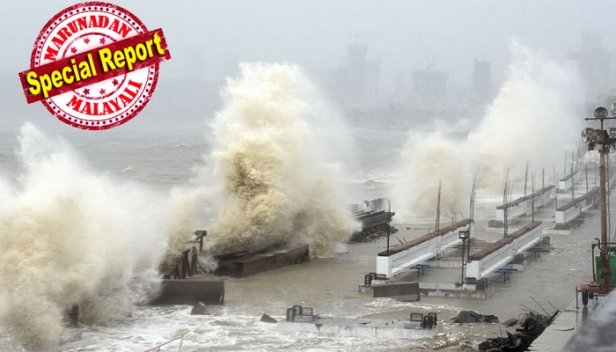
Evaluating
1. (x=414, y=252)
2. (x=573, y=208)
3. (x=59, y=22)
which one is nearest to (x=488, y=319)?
(x=414, y=252)

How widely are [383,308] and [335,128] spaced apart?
1443 centimetres

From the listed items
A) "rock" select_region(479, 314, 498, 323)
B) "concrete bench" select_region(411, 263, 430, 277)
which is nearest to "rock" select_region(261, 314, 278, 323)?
"rock" select_region(479, 314, 498, 323)

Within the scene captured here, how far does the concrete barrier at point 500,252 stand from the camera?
18.4 metres

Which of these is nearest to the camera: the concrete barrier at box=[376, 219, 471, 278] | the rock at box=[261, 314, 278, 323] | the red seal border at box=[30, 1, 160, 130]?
the red seal border at box=[30, 1, 160, 130]

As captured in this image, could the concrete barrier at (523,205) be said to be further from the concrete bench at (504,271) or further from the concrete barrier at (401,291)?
the concrete barrier at (401,291)

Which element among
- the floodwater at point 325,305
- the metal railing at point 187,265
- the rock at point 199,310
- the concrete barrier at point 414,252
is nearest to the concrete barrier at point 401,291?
the floodwater at point 325,305

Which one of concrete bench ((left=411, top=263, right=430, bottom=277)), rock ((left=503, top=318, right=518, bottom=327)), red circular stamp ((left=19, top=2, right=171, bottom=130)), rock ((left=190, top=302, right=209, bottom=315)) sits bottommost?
rock ((left=503, top=318, right=518, bottom=327))

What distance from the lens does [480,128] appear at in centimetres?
6412

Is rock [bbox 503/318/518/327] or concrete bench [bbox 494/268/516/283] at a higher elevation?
concrete bench [bbox 494/268/516/283]

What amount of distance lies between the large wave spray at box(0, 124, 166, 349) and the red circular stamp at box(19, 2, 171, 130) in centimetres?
469

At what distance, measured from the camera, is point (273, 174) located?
2450cm

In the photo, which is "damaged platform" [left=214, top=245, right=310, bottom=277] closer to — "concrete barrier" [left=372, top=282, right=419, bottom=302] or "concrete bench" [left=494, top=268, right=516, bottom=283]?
"concrete barrier" [left=372, top=282, right=419, bottom=302]

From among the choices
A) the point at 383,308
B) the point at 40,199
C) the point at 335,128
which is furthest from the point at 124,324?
the point at 335,128

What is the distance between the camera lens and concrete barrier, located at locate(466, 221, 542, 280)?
18422 mm
